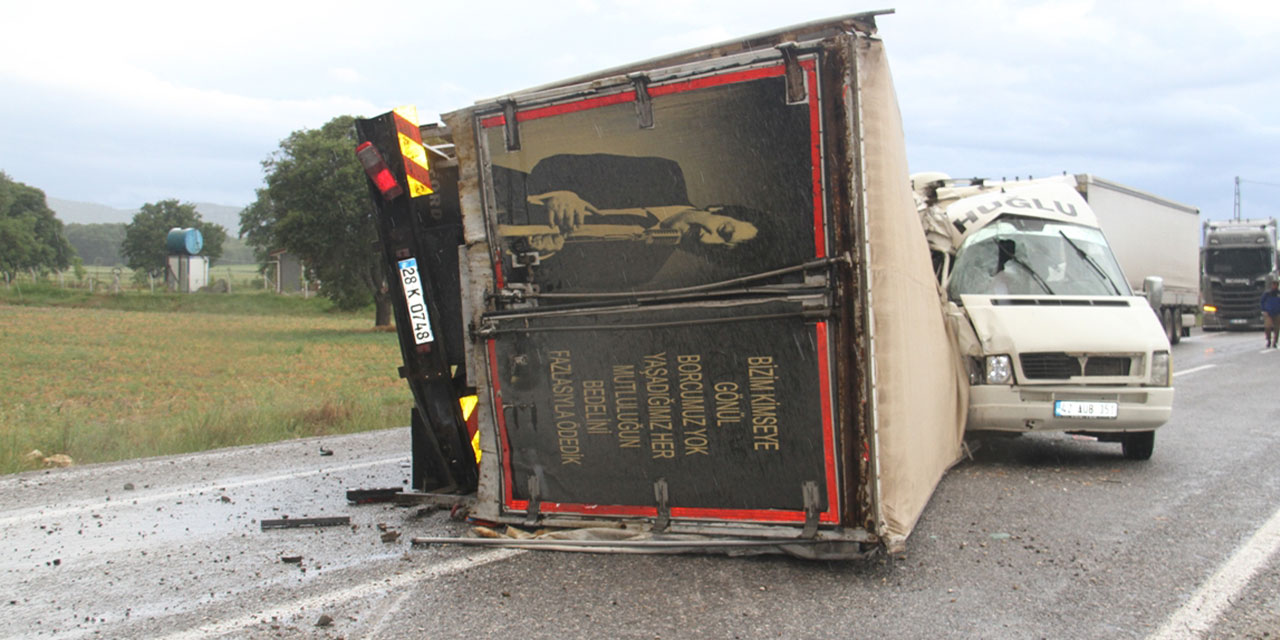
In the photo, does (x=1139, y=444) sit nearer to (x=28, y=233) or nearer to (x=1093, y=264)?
(x=1093, y=264)

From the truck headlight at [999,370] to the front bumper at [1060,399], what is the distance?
0.16 ft

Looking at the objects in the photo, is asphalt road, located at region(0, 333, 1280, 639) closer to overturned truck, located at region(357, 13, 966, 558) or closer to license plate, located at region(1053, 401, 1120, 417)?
overturned truck, located at region(357, 13, 966, 558)

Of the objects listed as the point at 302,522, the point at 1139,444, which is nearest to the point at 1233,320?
the point at 1139,444

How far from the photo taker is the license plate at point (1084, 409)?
742 cm

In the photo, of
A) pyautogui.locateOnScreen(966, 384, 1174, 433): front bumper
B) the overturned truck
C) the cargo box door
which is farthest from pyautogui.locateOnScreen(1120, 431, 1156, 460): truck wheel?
the cargo box door

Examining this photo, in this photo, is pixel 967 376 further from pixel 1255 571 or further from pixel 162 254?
pixel 162 254

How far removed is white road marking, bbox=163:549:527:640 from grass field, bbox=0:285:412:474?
543 centimetres

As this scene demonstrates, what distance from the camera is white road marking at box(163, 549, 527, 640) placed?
12.7 ft

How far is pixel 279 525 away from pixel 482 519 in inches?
51.0

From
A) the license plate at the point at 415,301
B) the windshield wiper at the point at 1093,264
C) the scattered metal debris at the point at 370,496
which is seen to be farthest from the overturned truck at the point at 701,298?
the windshield wiper at the point at 1093,264

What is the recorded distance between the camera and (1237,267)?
33.3m

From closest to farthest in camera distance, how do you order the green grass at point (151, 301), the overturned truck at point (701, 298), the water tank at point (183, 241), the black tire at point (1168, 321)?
1. the overturned truck at point (701, 298)
2. the black tire at point (1168, 321)
3. the green grass at point (151, 301)
4. the water tank at point (183, 241)

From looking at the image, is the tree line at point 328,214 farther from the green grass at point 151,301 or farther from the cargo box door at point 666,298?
the cargo box door at point 666,298

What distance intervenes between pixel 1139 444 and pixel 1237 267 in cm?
3069
